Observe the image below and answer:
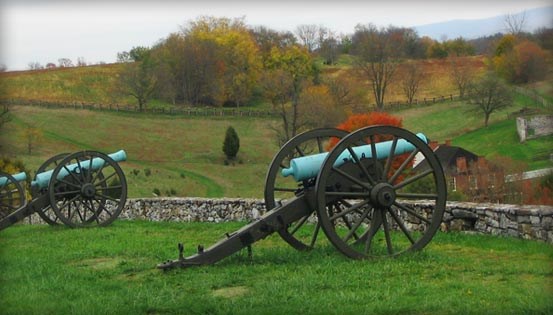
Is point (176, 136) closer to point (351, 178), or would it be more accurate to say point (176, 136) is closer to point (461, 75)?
point (461, 75)

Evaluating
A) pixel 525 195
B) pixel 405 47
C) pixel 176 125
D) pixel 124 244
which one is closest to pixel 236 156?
pixel 176 125

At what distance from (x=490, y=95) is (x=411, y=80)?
11759 mm

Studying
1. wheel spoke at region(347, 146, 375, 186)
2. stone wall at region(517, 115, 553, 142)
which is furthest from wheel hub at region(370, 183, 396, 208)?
stone wall at region(517, 115, 553, 142)

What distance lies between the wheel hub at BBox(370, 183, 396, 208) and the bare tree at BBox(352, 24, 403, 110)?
49.5 meters

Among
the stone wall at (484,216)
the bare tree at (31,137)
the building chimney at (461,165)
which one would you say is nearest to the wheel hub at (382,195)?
the stone wall at (484,216)

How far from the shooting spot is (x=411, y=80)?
6444 cm

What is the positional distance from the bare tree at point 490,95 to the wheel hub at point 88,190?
135ft

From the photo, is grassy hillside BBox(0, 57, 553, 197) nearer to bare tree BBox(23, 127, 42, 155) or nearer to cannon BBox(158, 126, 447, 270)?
bare tree BBox(23, 127, 42, 155)

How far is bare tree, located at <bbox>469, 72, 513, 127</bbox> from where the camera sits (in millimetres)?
51938

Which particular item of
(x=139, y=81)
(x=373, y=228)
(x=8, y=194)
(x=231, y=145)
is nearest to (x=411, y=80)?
(x=231, y=145)

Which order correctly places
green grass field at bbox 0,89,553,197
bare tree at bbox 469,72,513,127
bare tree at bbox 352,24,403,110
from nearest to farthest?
green grass field at bbox 0,89,553,197
bare tree at bbox 469,72,513,127
bare tree at bbox 352,24,403,110

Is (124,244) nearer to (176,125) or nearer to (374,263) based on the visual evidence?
(374,263)

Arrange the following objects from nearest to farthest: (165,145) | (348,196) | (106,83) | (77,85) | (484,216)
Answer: (348,196), (484,216), (165,145), (77,85), (106,83)

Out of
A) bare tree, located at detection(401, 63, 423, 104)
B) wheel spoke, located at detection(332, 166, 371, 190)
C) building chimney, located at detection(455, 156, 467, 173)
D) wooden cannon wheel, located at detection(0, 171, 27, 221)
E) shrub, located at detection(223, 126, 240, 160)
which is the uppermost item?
bare tree, located at detection(401, 63, 423, 104)
